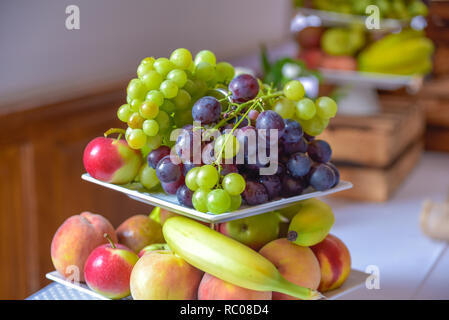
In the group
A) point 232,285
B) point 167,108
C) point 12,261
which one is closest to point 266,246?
point 232,285

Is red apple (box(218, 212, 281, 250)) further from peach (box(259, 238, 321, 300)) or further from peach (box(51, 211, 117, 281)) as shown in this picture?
peach (box(51, 211, 117, 281))

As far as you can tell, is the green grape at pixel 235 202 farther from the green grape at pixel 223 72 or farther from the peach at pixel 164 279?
the green grape at pixel 223 72

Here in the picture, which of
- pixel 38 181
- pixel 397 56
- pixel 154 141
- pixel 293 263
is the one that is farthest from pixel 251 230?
pixel 397 56

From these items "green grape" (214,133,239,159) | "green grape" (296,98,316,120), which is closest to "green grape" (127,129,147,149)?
"green grape" (214,133,239,159)

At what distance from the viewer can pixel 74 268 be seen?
0.75 meters

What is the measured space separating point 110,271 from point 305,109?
33cm

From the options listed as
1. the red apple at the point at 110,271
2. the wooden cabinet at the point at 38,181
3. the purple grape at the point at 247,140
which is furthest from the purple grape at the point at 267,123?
the wooden cabinet at the point at 38,181

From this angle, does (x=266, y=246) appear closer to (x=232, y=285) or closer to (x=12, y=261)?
(x=232, y=285)

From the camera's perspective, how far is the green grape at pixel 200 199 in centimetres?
64

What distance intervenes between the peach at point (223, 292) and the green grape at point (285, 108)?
232mm

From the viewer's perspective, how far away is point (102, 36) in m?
1.85

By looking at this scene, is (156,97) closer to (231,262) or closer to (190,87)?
(190,87)

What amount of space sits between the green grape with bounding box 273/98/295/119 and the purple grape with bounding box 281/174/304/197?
8 centimetres
